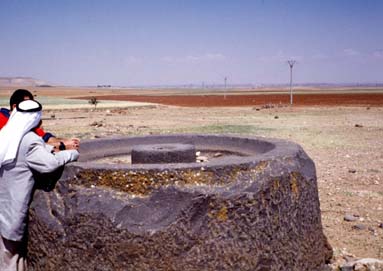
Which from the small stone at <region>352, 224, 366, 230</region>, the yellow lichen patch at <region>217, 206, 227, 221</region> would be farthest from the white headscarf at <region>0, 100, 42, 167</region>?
the small stone at <region>352, 224, 366, 230</region>

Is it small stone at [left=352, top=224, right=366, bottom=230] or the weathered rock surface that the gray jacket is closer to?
the weathered rock surface

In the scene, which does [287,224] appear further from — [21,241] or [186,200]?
[21,241]

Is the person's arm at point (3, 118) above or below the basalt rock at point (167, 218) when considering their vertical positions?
above

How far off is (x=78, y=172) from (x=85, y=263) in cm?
67

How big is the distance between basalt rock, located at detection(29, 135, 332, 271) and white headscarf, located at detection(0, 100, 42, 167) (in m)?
0.41

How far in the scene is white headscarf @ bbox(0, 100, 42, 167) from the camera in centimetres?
338

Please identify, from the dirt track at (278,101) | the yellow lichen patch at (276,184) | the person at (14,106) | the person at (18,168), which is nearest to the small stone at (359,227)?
the yellow lichen patch at (276,184)

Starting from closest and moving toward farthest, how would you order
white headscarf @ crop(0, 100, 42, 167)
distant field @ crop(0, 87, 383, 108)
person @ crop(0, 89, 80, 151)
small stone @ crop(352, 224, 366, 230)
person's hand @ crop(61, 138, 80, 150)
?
white headscarf @ crop(0, 100, 42, 167) < person @ crop(0, 89, 80, 151) < person's hand @ crop(61, 138, 80, 150) < small stone @ crop(352, 224, 366, 230) < distant field @ crop(0, 87, 383, 108)

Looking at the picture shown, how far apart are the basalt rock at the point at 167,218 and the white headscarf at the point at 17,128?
411 mm

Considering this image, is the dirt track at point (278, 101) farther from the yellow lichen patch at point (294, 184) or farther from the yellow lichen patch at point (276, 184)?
the yellow lichen patch at point (276, 184)

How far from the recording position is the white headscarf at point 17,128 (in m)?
3.38

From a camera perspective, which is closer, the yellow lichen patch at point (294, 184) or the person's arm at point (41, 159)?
the person's arm at point (41, 159)

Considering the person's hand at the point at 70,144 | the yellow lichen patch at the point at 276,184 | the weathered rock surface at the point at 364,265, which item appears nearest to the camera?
the yellow lichen patch at the point at 276,184

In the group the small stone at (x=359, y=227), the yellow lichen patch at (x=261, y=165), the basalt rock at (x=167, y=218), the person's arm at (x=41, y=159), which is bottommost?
the small stone at (x=359, y=227)
